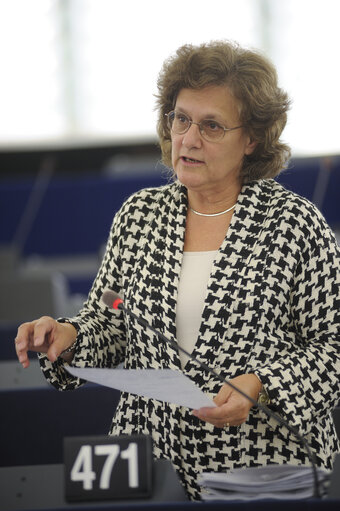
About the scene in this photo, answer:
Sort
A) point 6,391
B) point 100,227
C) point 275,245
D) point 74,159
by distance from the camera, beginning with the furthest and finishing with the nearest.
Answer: point 74,159, point 100,227, point 6,391, point 275,245

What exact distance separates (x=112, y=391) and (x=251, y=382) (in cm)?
74

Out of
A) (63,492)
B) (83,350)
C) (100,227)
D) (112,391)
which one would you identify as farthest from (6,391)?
(100,227)

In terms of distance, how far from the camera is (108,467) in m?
1.30

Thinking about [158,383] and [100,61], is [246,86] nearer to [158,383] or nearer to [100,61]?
[158,383]

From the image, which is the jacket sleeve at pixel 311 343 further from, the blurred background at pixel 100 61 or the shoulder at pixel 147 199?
the blurred background at pixel 100 61

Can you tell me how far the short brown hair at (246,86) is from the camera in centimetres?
170

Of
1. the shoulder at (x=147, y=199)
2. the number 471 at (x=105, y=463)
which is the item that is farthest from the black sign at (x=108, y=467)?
the shoulder at (x=147, y=199)

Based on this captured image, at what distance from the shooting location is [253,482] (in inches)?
50.7

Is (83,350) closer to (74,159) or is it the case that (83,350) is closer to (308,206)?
(308,206)

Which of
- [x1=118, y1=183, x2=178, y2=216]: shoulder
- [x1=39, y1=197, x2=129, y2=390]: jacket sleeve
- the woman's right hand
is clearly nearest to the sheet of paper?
the woman's right hand

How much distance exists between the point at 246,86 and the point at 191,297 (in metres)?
0.45

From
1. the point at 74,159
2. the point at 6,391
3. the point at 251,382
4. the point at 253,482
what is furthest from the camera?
the point at 74,159

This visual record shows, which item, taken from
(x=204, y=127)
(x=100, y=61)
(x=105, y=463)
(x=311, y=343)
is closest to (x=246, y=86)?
(x=204, y=127)

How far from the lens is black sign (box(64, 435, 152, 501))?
129 centimetres
